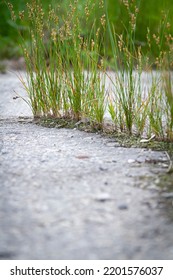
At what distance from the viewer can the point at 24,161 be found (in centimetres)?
205

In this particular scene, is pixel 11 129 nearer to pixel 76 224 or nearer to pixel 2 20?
pixel 76 224

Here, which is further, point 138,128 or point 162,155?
point 138,128

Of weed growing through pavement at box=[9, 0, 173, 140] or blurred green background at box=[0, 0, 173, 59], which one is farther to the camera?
blurred green background at box=[0, 0, 173, 59]

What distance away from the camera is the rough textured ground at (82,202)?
1.37 meters

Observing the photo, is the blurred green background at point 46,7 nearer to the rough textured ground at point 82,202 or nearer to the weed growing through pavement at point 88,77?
the weed growing through pavement at point 88,77

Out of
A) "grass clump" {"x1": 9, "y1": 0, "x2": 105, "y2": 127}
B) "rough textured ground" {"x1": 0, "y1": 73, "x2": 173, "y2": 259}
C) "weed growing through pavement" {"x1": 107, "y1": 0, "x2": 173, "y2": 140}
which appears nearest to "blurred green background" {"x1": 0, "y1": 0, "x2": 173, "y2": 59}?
"grass clump" {"x1": 9, "y1": 0, "x2": 105, "y2": 127}

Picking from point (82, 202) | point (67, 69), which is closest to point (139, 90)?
point (67, 69)

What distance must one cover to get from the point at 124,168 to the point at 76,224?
53 centimetres

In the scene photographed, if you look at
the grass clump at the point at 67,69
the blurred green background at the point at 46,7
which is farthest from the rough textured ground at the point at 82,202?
the blurred green background at the point at 46,7

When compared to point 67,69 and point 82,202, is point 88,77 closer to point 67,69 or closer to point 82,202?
point 67,69

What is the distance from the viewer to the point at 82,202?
Result: 1.62m

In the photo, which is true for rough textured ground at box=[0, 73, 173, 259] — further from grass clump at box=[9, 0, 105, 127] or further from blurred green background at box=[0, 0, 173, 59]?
blurred green background at box=[0, 0, 173, 59]

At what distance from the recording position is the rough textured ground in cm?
137

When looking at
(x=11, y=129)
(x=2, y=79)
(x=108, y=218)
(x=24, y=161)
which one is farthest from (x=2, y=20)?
(x=108, y=218)
